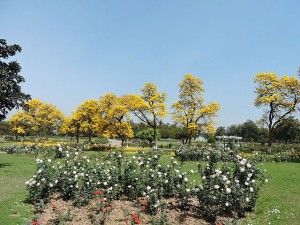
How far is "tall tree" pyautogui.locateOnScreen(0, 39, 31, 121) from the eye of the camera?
687 inches

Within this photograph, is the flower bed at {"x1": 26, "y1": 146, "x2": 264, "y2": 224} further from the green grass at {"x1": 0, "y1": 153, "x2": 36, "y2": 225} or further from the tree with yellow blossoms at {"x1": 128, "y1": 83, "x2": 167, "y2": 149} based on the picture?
the tree with yellow blossoms at {"x1": 128, "y1": 83, "x2": 167, "y2": 149}

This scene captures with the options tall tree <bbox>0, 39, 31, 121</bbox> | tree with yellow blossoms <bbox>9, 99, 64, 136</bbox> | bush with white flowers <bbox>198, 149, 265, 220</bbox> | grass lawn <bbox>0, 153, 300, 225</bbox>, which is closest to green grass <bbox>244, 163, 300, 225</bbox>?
grass lawn <bbox>0, 153, 300, 225</bbox>

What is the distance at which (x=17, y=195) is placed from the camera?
33.2 feet

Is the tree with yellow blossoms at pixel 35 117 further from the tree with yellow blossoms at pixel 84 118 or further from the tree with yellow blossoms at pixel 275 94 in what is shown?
the tree with yellow blossoms at pixel 275 94

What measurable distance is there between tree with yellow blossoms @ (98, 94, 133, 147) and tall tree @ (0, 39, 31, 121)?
1525 centimetres

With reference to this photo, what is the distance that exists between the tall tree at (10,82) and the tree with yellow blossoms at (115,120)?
50.0 feet

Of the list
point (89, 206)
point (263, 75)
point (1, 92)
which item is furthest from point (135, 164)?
point (263, 75)

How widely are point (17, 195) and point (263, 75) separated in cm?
2959

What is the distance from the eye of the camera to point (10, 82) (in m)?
17.6

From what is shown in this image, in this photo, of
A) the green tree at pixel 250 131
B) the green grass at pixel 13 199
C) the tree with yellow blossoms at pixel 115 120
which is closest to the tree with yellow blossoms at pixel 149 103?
the tree with yellow blossoms at pixel 115 120

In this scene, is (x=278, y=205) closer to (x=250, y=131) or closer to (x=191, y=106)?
(x=191, y=106)

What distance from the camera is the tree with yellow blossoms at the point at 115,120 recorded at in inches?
1315

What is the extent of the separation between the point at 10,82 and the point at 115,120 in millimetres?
17478

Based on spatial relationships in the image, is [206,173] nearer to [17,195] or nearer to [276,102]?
[17,195]
